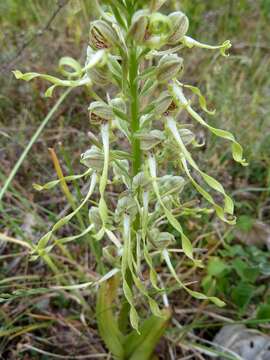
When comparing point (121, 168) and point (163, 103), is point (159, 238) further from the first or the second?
point (163, 103)

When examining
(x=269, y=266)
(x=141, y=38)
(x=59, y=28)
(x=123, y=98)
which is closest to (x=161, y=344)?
(x=269, y=266)

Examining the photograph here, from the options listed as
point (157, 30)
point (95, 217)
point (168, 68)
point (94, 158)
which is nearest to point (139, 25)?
point (157, 30)

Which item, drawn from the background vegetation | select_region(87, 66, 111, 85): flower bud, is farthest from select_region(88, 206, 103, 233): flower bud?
select_region(87, 66, 111, 85): flower bud

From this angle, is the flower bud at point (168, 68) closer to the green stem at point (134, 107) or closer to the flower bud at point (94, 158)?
the green stem at point (134, 107)

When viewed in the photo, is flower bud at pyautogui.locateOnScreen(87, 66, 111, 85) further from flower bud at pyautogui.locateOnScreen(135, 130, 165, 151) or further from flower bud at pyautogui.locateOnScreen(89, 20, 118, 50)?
flower bud at pyautogui.locateOnScreen(135, 130, 165, 151)

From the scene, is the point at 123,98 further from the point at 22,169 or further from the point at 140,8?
the point at 22,169
